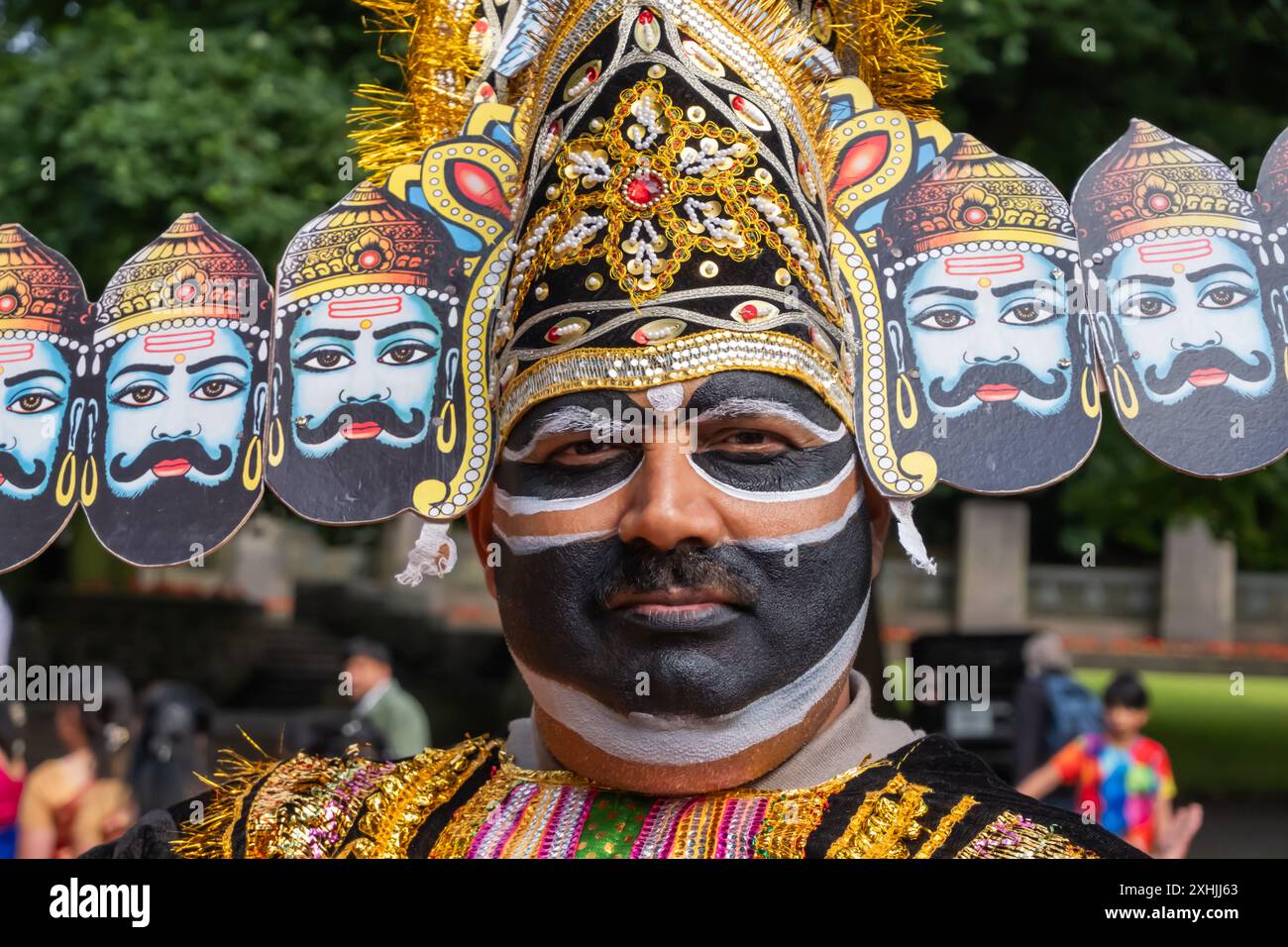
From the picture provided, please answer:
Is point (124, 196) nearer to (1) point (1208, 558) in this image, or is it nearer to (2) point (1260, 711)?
(2) point (1260, 711)

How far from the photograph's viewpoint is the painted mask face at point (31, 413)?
362cm

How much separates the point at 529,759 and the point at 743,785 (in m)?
0.56

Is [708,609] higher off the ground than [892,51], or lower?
lower

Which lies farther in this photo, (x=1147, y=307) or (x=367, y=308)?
(x=367, y=308)

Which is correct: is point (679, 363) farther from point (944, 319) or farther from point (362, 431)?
point (362, 431)

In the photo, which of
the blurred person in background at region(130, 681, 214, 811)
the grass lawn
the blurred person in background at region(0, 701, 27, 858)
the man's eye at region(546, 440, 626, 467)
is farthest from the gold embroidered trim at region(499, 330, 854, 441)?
the grass lawn

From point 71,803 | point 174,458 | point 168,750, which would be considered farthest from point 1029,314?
point 168,750

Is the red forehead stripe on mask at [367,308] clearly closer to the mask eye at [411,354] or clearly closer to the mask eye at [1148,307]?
the mask eye at [411,354]

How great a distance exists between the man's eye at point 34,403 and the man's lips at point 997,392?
7.14ft

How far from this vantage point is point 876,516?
3447 millimetres

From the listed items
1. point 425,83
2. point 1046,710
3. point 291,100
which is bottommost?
point 1046,710

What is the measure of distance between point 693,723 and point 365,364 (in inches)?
46.1

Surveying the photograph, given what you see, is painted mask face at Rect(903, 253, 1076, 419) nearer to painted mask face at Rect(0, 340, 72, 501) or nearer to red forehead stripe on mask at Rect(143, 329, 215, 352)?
red forehead stripe on mask at Rect(143, 329, 215, 352)

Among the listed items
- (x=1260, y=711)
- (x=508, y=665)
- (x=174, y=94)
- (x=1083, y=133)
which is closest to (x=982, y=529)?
(x=1260, y=711)
